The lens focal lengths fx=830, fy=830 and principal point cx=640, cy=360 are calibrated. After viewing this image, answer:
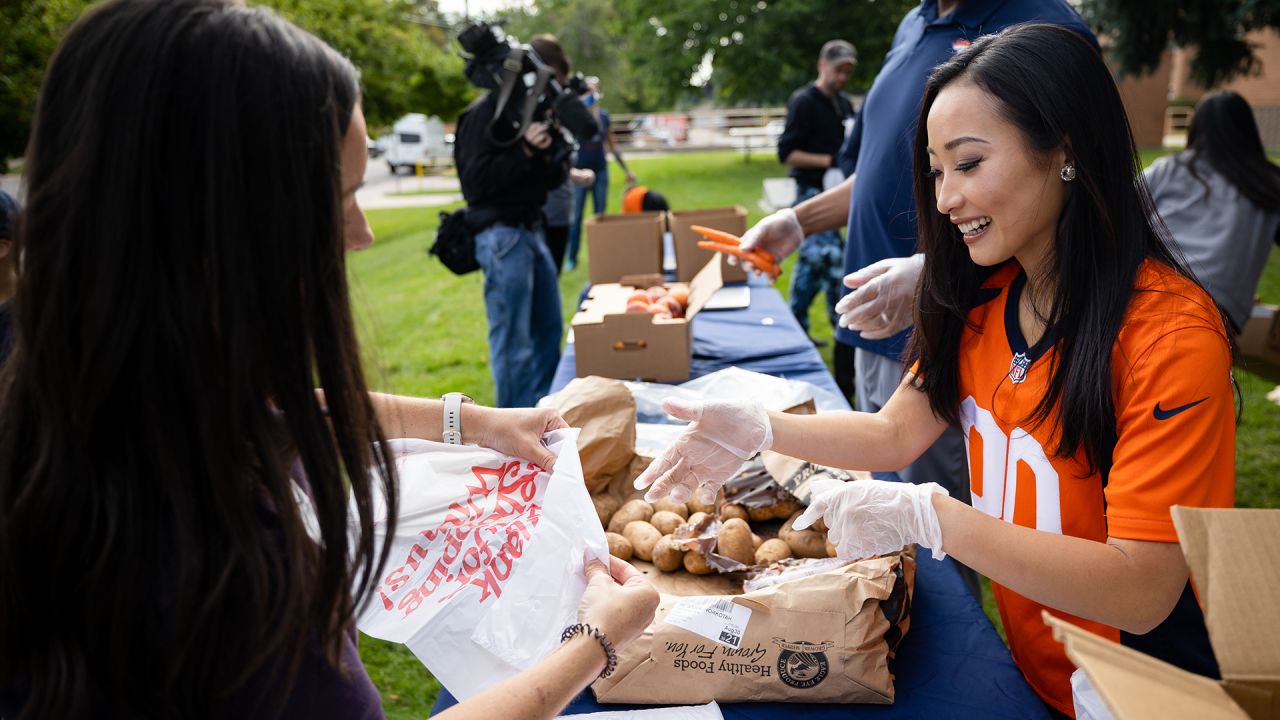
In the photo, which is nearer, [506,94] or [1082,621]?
[1082,621]

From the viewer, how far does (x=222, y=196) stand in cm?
73

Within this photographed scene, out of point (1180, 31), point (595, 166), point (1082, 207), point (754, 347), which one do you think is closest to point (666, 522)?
point (1082, 207)

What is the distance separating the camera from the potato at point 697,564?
65.9 inches

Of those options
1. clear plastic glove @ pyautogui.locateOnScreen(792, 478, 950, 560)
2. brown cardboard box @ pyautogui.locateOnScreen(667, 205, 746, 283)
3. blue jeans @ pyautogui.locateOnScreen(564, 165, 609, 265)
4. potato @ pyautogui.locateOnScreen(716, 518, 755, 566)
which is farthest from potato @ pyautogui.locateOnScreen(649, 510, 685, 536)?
blue jeans @ pyautogui.locateOnScreen(564, 165, 609, 265)

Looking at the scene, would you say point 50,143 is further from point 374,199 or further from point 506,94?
point 374,199

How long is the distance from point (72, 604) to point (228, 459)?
0.19m

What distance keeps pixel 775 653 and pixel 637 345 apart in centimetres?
160

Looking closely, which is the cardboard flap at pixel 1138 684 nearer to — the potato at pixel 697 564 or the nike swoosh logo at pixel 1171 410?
the nike swoosh logo at pixel 1171 410

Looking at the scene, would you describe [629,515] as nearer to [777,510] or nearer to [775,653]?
[777,510]

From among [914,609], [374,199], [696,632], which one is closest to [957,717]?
[914,609]

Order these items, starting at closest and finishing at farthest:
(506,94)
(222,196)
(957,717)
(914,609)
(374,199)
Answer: (222,196)
(957,717)
(914,609)
(506,94)
(374,199)

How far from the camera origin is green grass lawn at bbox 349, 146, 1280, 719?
8.80 feet

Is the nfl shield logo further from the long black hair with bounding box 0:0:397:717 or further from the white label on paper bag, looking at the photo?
the long black hair with bounding box 0:0:397:717

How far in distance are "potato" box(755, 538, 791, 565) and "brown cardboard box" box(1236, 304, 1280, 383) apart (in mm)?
3075
